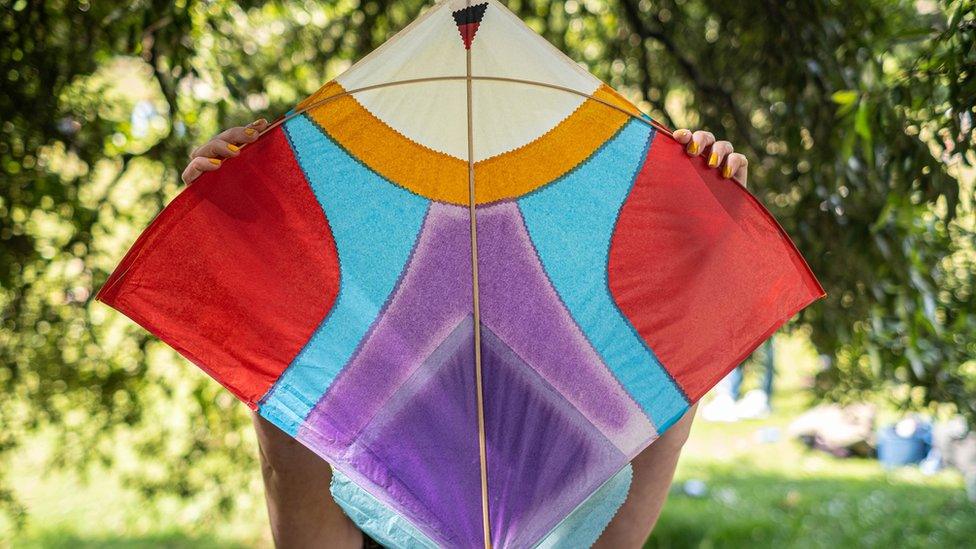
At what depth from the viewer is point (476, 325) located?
1618 mm

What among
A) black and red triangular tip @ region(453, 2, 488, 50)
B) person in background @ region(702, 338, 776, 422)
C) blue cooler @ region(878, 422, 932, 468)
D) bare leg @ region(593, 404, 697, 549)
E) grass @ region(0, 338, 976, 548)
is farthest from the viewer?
person in background @ region(702, 338, 776, 422)

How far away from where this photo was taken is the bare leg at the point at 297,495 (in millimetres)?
1616

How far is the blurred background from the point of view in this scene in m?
2.56

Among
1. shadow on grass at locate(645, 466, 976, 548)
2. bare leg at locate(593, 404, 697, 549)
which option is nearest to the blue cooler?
shadow on grass at locate(645, 466, 976, 548)

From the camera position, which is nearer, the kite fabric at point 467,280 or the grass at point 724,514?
Answer: the kite fabric at point 467,280

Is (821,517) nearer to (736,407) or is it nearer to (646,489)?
(736,407)

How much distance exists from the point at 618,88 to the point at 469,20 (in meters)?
2.76

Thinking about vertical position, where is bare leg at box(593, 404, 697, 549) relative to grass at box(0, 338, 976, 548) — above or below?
above

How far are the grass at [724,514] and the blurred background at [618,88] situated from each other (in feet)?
0.09

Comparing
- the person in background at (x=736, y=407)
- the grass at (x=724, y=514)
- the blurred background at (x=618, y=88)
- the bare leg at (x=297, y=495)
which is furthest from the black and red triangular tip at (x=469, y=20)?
the person in background at (x=736, y=407)

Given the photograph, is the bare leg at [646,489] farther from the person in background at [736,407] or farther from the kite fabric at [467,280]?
the person in background at [736,407]

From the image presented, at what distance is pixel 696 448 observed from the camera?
8164 mm

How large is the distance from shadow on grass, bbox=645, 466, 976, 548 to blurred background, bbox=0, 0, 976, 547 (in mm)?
23

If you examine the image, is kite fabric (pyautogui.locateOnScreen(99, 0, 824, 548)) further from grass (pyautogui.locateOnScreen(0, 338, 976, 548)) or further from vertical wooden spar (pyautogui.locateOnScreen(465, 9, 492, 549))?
grass (pyautogui.locateOnScreen(0, 338, 976, 548))
